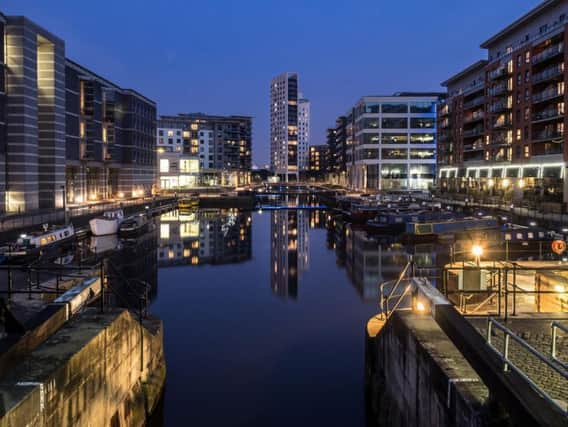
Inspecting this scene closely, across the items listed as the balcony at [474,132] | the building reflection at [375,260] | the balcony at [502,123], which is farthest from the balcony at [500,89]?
the building reflection at [375,260]

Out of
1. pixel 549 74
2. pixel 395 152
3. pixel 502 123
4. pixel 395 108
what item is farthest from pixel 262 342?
pixel 395 108

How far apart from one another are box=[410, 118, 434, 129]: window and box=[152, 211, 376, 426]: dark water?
323ft

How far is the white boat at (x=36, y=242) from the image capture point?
4078 centimetres

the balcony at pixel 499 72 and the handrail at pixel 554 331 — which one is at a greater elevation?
the balcony at pixel 499 72

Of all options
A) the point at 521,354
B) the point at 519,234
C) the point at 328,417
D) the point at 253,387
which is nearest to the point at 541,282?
the point at 521,354

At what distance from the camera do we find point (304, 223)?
3440 inches

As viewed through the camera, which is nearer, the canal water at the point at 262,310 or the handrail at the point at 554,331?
the handrail at the point at 554,331

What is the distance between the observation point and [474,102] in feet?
328

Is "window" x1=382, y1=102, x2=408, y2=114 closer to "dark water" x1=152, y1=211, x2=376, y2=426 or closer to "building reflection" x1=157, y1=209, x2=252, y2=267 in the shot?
"building reflection" x1=157, y1=209, x2=252, y2=267

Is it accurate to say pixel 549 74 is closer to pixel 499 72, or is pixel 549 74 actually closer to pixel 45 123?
pixel 499 72

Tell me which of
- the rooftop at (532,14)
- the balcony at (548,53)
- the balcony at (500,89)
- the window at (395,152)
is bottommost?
the window at (395,152)

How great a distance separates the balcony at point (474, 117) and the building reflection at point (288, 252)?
113ft

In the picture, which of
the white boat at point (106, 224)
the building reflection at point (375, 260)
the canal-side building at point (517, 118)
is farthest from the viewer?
the canal-side building at point (517, 118)

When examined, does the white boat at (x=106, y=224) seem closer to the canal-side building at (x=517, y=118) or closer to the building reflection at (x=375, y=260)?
the building reflection at (x=375, y=260)
